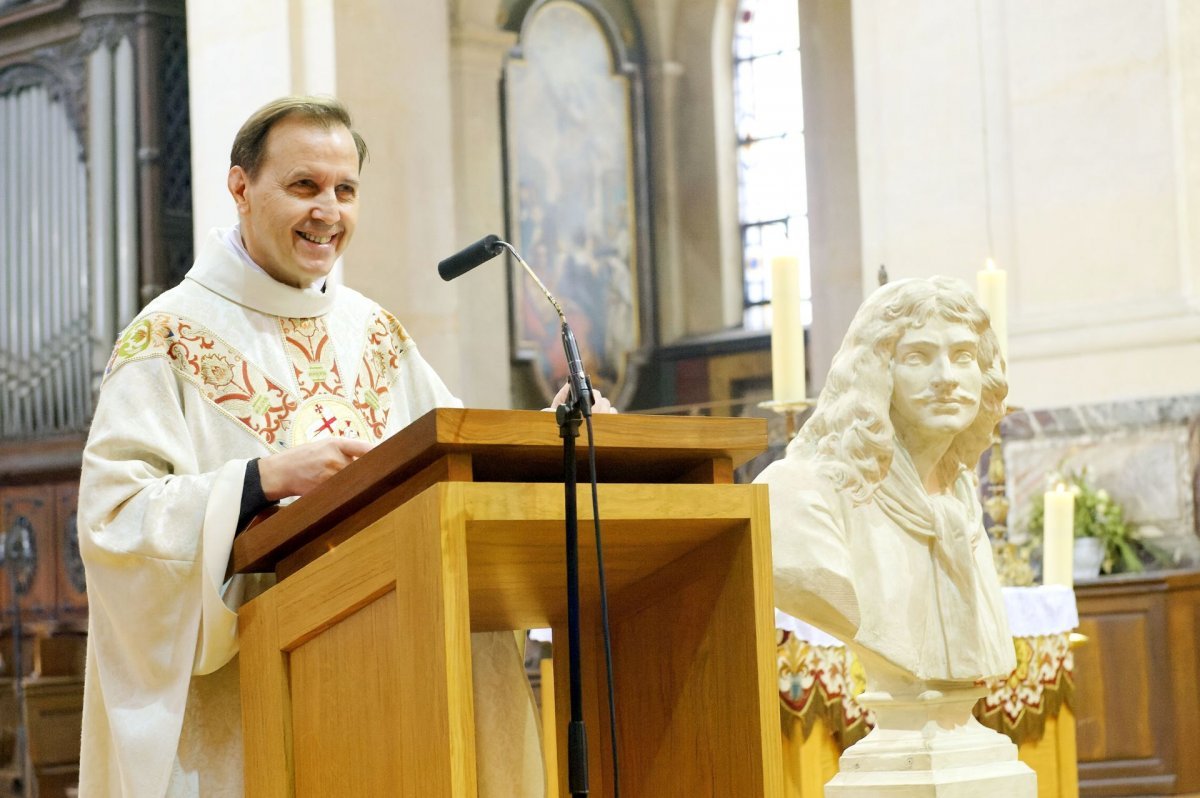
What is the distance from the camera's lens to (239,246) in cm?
278

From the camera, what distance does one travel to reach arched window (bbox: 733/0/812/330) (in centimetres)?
1321

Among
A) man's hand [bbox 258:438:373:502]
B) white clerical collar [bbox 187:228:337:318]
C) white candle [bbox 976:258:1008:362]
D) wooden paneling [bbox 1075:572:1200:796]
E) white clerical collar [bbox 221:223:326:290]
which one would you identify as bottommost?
wooden paneling [bbox 1075:572:1200:796]

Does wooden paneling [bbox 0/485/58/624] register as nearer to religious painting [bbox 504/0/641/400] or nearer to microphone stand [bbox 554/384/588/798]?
religious painting [bbox 504/0/641/400]

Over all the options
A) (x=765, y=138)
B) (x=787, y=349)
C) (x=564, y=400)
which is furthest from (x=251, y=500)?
(x=765, y=138)

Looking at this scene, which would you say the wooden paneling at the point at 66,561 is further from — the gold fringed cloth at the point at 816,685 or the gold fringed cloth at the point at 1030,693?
the gold fringed cloth at the point at 1030,693

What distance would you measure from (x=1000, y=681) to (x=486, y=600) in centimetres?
269

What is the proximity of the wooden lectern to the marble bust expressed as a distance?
1.31 metres

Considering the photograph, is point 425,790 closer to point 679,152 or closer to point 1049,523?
point 1049,523

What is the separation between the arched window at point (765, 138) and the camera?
13.2m

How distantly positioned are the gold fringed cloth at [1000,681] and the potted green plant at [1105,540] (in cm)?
157

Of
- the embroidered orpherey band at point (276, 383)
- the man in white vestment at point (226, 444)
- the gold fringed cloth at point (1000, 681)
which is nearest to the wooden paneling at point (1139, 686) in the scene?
the gold fringed cloth at point (1000, 681)

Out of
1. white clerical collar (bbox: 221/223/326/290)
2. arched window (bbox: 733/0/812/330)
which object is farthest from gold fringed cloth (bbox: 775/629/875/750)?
arched window (bbox: 733/0/812/330)

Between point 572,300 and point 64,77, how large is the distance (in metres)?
4.07

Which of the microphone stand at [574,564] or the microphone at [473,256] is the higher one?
the microphone at [473,256]
